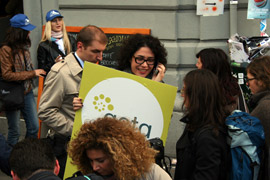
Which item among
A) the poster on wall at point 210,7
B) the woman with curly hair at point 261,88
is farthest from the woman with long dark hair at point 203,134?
the poster on wall at point 210,7

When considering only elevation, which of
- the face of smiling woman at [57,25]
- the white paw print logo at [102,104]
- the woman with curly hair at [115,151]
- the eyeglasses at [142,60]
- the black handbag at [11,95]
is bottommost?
the black handbag at [11,95]

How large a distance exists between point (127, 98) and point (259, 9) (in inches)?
103

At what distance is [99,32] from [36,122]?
8.44 ft

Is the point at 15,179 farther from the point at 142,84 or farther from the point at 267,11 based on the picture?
the point at 267,11

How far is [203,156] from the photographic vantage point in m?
2.41

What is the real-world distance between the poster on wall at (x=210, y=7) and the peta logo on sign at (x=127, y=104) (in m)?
2.94

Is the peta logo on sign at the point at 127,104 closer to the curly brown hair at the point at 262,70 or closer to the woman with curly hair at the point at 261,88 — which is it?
the woman with curly hair at the point at 261,88

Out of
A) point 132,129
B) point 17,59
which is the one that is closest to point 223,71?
point 132,129

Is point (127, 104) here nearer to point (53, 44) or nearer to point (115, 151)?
point (115, 151)

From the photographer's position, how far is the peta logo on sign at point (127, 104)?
9.36ft

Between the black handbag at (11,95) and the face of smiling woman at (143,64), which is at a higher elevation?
the face of smiling woman at (143,64)

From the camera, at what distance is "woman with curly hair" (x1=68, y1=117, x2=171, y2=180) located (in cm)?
205

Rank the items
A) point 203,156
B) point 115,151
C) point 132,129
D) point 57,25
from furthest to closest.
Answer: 1. point 57,25
2. point 203,156
3. point 132,129
4. point 115,151

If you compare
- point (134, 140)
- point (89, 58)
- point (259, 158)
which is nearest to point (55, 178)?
point (134, 140)
